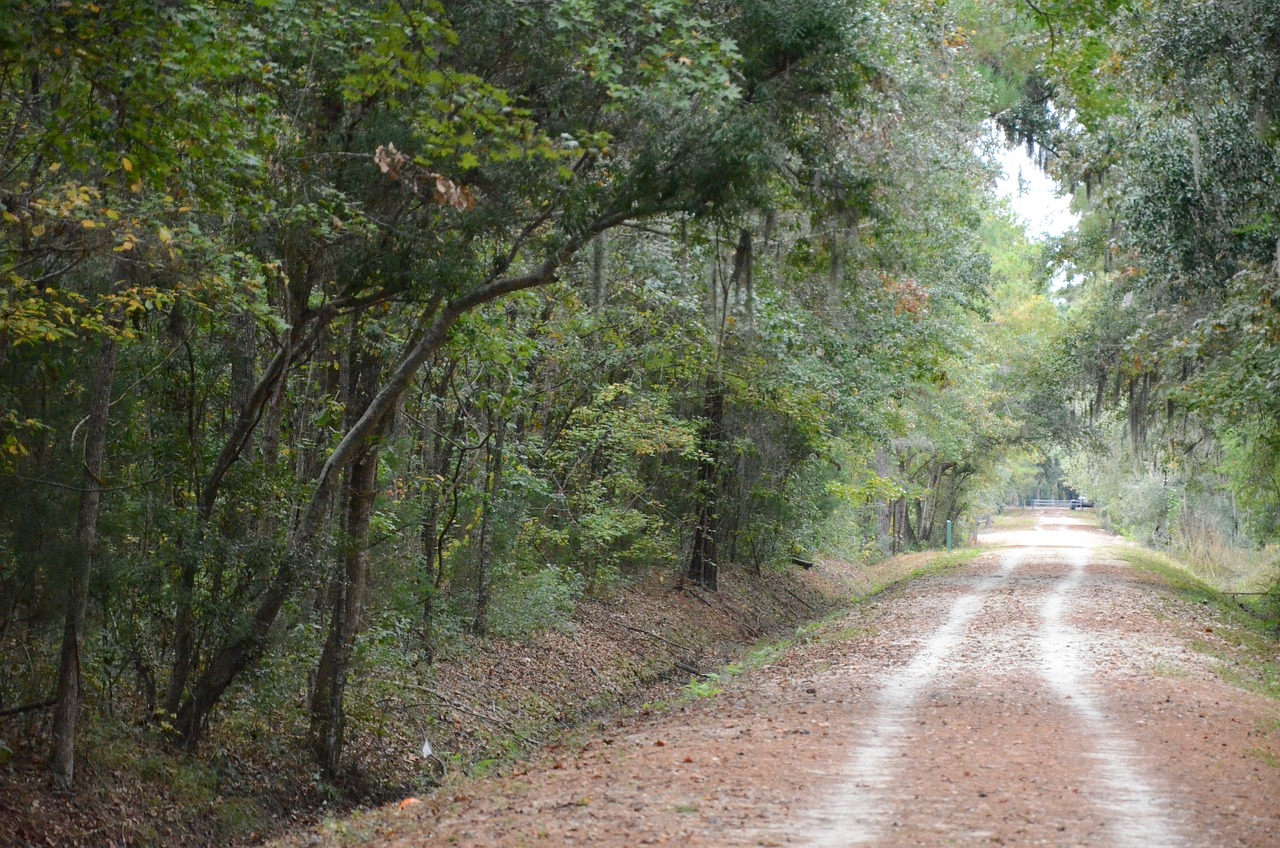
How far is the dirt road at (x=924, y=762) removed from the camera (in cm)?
740

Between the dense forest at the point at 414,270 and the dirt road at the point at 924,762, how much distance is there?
132 inches

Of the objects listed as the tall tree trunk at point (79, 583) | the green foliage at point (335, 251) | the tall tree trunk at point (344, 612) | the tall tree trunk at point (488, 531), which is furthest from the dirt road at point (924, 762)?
the tall tree trunk at point (488, 531)

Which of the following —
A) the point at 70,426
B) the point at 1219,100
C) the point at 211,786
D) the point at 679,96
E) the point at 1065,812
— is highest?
the point at 1219,100

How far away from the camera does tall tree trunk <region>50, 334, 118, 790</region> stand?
958 centimetres

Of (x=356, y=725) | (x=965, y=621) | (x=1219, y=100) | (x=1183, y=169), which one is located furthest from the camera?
(x=965, y=621)

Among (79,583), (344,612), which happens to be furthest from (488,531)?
(79,583)

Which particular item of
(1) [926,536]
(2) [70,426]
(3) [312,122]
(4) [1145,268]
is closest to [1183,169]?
(4) [1145,268]

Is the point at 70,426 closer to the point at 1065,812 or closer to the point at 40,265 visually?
the point at 40,265

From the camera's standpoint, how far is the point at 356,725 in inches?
498

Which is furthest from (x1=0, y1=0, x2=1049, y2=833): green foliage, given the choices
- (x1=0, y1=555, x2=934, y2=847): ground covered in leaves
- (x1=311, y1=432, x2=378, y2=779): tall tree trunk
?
(x1=0, y1=555, x2=934, y2=847): ground covered in leaves

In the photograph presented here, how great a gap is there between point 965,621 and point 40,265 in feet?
52.5

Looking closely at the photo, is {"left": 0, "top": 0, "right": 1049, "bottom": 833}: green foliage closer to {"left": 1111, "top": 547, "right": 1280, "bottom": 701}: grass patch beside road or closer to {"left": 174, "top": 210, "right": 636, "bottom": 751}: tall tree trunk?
{"left": 174, "top": 210, "right": 636, "bottom": 751}: tall tree trunk

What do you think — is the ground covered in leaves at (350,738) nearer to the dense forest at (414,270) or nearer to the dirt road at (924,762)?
the dense forest at (414,270)

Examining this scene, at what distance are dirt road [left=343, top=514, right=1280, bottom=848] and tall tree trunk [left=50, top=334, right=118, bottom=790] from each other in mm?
2718
